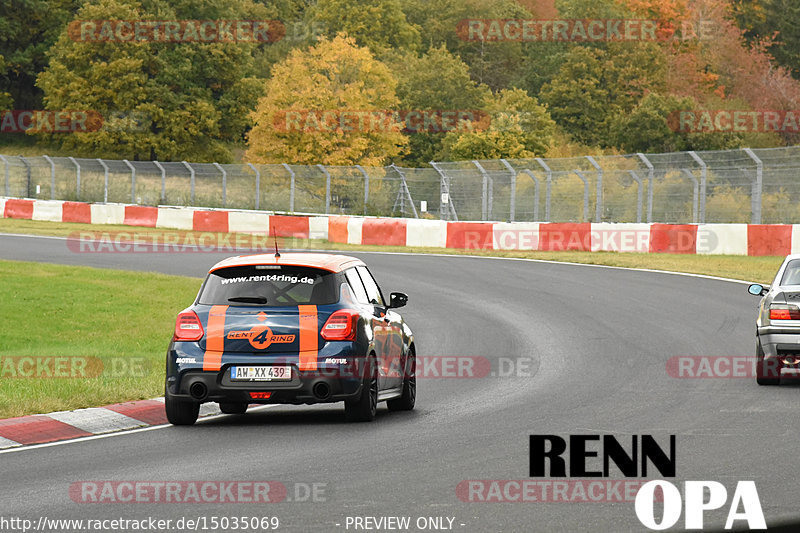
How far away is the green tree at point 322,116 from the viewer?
225 ft

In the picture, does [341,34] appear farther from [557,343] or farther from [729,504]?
[729,504]

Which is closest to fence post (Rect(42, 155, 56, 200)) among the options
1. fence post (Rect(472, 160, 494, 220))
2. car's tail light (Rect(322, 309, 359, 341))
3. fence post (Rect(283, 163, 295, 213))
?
fence post (Rect(283, 163, 295, 213))

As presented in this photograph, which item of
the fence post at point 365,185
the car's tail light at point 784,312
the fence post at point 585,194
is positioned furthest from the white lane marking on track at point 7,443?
the fence post at point 365,185

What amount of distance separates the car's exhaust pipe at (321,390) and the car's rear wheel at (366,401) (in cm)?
34

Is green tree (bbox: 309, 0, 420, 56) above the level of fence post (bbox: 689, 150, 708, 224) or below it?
above

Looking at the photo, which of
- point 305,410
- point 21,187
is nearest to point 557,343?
point 305,410

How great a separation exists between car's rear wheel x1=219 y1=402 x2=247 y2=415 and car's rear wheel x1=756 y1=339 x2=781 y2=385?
5.46 meters

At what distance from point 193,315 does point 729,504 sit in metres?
5.18

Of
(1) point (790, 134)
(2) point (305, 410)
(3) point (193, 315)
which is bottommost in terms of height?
(2) point (305, 410)

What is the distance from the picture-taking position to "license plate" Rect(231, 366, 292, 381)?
10.7 metres

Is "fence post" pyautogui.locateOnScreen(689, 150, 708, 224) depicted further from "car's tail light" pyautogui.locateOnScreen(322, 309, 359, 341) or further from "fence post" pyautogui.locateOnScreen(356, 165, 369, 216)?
"car's tail light" pyautogui.locateOnScreen(322, 309, 359, 341)

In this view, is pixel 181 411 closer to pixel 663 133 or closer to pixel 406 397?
pixel 406 397

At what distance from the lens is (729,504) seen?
7.38 meters

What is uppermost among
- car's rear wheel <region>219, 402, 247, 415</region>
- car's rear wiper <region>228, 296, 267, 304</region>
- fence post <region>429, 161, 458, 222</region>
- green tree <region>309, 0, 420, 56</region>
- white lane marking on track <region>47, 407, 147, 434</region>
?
green tree <region>309, 0, 420, 56</region>
